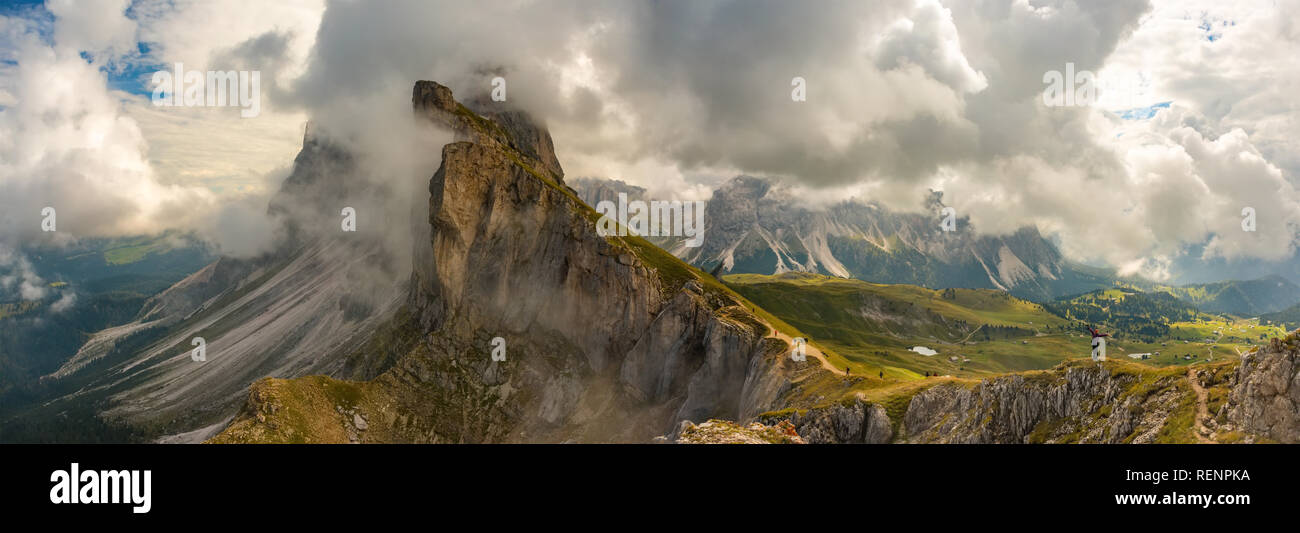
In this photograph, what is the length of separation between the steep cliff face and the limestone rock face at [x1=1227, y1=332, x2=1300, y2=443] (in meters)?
76.1

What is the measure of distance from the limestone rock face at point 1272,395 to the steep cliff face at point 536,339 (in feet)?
250

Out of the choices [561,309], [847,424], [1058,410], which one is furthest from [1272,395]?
[561,309]

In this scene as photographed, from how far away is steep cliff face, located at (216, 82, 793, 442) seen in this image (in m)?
128

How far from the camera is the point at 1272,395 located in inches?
1373

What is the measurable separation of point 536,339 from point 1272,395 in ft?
489

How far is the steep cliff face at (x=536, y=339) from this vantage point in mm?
128000

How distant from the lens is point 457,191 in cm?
A: 16562
